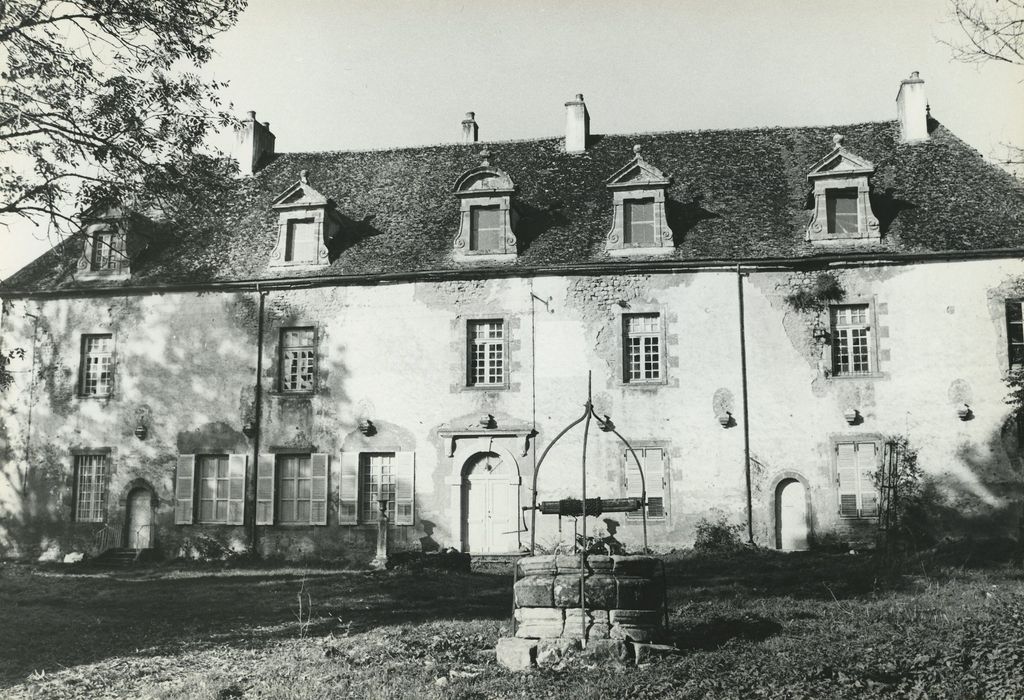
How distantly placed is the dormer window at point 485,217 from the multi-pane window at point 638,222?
2375mm

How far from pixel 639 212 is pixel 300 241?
24.4 feet

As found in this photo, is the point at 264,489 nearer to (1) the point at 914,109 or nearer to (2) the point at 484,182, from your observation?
(2) the point at 484,182

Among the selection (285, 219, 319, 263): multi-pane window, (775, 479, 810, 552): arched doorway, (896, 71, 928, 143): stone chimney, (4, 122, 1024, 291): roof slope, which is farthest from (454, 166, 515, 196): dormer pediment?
(896, 71, 928, 143): stone chimney

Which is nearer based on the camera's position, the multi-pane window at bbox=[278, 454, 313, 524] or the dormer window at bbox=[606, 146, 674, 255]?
the dormer window at bbox=[606, 146, 674, 255]

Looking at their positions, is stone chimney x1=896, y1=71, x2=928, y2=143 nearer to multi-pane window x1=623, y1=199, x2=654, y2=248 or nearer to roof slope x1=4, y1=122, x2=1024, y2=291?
roof slope x1=4, y1=122, x2=1024, y2=291

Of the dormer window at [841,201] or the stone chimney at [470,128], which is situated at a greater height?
the stone chimney at [470,128]

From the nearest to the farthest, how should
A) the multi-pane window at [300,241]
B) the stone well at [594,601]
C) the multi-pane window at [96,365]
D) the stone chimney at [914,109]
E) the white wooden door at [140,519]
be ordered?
the stone well at [594,601], the white wooden door at [140,519], the multi-pane window at [300,241], the multi-pane window at [96,365], the stone chimney at [914,109]

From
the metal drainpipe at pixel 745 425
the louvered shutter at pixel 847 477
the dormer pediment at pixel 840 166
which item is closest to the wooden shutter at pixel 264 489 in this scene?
the metal drainpipe at pixel 745 425

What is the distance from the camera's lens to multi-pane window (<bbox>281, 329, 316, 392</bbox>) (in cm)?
2102

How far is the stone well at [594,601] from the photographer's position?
31.8ft

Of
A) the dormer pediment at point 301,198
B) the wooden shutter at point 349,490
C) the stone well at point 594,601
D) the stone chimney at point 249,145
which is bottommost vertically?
the stone well at point 594,601

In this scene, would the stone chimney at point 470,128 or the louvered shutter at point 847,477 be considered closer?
the louvered shutter at point 847,477

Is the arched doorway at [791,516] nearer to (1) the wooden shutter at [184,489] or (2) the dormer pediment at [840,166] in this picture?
(2) the dormer pediment at [840,166]

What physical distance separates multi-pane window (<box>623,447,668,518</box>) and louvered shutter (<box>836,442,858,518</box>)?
3357mm
